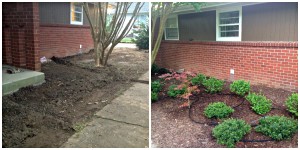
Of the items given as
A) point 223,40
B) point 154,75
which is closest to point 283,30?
point 223,40

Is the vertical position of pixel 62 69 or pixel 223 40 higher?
pixel 223 40

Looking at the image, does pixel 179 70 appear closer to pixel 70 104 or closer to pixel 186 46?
pixel 186 46

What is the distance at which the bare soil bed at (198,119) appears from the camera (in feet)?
11.1

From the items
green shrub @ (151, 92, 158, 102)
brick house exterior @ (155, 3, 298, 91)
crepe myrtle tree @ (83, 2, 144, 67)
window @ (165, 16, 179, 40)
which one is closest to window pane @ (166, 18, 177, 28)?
window @ (165, 16, 179, 40)

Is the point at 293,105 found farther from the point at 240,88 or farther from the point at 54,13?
the point at 54,13

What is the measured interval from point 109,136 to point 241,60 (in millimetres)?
3846

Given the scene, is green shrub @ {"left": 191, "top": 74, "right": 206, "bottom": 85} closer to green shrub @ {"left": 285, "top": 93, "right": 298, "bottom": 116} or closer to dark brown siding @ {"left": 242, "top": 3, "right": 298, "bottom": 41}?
dark brown siding @ {"left": 242, "top": 3, "right": 298, "bottom": 41}

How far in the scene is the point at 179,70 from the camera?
7.36m

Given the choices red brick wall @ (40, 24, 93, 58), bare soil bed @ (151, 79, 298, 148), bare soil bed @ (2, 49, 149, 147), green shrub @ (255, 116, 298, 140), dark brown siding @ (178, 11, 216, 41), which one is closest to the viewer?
bare soil bed @ (2, 49, 149, 147)

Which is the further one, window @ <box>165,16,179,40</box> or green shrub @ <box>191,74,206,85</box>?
window @ <box>165,16,179,40</box>

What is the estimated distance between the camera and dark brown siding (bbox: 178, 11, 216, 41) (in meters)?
6.70

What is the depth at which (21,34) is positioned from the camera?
4777 millimetres

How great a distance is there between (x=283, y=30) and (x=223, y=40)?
152cm

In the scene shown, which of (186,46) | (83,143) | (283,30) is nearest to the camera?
(83,143)
